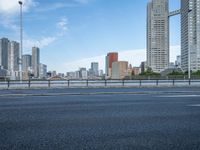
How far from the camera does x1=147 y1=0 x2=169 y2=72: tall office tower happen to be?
131 m

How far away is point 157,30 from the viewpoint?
478ft

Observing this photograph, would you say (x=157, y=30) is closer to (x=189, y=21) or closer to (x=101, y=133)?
(x=189, y=21)

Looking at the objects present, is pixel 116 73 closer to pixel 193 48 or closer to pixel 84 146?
pixel 193 48

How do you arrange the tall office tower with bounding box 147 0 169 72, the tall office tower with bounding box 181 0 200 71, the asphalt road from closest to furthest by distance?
the asphalt road < the tall office tower with bounding box 181 0 200 71 < the tall office tower with bounding box 147 0 169 72

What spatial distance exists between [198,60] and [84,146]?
176 metres

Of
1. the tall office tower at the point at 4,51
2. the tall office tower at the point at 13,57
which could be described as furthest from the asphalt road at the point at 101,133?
the tall office tower at the point at 4,51

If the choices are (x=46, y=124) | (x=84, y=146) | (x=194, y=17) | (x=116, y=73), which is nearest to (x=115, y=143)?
(x=84, y=146)

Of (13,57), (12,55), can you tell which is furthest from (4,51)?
(12,55)

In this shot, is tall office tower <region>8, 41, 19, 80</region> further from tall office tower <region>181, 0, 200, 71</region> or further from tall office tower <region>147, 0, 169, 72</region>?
tall office tower <region>147, 0, 169, 72</region>

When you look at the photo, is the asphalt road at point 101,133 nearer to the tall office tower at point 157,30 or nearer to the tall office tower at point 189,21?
the tall office tower at point 189,21

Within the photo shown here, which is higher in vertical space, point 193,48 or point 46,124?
point 193,48

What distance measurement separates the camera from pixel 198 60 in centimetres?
16750

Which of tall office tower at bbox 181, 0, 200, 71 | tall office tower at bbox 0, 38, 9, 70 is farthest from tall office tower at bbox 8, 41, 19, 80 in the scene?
tall office tower at bbox 181, 0, 200, 71

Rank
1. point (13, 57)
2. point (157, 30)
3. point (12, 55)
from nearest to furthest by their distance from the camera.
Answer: point (12, 55) < point (13, 57) < point (157, 30)
